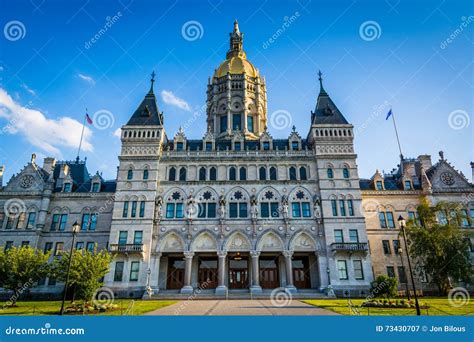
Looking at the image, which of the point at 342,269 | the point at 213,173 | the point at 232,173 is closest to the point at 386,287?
the point at 342,269

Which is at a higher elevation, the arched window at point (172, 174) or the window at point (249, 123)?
the window at point (249, 123)

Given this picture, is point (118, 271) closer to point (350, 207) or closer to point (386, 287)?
point (386, 287)

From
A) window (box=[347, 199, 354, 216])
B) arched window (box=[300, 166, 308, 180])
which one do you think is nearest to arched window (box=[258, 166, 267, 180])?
arched window (box=[300, 166, 308, 180])

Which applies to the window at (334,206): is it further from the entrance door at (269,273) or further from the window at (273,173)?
the entrance door at (269,273)

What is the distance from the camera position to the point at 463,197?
41438 mm

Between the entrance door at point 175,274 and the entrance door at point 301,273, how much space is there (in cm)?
1363

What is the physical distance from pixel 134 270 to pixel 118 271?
177 cm

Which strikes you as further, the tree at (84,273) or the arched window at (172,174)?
the arched window at (172,174)

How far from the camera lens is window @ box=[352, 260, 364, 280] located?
118 ft

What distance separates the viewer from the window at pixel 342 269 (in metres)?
35.9

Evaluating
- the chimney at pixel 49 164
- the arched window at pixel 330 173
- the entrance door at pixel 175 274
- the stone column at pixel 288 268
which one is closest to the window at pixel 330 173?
the arched window at pixel 330 173

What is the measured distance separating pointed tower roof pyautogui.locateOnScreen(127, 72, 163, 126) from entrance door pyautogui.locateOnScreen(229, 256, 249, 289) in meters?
20.3

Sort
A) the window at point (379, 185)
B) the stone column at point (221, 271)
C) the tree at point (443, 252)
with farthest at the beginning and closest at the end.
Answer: the window at point (379, 185) → the stone column at point (221, 271) → the tree at point (443, 252)

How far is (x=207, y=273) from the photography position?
3925 centimetres
